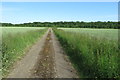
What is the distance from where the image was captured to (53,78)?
353 inches

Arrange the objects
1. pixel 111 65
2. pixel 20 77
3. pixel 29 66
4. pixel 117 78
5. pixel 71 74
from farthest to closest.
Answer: pixel 29 66 < pixel 71 74 < pixel 20 77 < pixel 111 65 < pixel 117 78

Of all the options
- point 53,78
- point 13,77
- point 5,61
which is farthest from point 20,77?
point 5,61

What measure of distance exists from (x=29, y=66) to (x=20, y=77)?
2.27 meters

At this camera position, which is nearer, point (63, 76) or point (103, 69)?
point (103, 69)

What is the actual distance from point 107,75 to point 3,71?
4.64 meters

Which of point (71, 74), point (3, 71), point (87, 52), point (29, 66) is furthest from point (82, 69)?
point (3, 71)

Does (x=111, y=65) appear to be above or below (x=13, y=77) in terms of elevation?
above

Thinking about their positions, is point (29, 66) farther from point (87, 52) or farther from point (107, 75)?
point (107, 75)

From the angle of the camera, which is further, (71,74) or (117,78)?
(71,74)

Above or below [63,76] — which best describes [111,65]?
above

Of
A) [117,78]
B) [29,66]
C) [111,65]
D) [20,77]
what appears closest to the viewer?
[117,78]

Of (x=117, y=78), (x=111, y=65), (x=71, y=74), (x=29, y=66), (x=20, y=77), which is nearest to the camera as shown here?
(x=117, y=78)

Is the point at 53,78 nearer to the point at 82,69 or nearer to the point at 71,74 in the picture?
the point at 71,74

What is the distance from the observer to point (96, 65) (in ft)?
30.6
